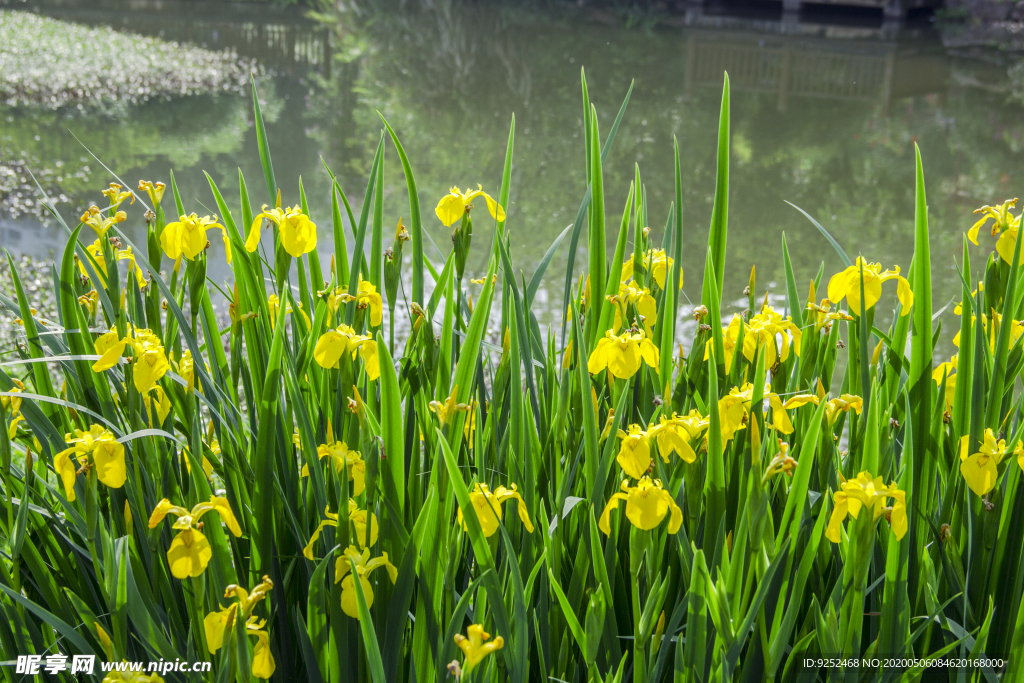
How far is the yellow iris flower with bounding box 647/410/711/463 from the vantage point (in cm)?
67

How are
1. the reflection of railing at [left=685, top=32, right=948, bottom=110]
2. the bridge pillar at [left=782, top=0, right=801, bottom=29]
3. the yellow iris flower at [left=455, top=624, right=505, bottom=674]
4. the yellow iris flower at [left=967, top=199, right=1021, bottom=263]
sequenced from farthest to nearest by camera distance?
1. the bridge pillar at [left=782, top=0, right=801, bottom=29]
2. the reflection of railing at [left=685, top=32, right=948, bottom=110]
3. the yellow iris flower at [left=967, top=199, right=1021, bottom=263]
4. the yellow iris flower at [left=455, top=624, right=505, bottom=674]

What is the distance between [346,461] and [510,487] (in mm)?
207

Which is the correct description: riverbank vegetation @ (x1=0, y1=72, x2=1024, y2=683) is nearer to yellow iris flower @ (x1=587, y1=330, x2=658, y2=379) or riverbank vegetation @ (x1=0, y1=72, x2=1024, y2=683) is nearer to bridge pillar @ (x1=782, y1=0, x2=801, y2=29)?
yellow iris flower @ (x1=587, y1=330, x2=658, y2=379)

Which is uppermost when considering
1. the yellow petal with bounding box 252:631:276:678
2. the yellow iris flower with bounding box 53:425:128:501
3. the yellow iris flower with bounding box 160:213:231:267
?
the yellow iris flower with bounding box 160:213:231:267

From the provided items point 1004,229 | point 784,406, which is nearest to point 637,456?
point 784,406

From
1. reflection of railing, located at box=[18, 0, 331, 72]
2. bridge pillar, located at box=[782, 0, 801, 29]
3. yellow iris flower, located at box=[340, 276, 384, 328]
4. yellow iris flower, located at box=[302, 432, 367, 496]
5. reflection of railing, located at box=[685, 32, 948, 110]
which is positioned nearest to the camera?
yellow iris flower, located at box=[302, 432, 367, 496]

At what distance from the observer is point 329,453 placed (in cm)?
70

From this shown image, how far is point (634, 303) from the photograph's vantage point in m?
0.95

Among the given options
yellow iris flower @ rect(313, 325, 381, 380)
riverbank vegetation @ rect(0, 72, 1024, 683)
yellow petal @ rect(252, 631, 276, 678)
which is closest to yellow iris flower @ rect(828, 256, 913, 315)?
riverbank vegetation @ rect(0, 72, 1024, 683)

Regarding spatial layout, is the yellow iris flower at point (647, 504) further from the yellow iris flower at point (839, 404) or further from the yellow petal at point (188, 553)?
the yellow petal at point (188, 553)

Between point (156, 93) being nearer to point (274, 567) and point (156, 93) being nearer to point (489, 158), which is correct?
point (489, 158)

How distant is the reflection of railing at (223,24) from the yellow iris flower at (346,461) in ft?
31.1

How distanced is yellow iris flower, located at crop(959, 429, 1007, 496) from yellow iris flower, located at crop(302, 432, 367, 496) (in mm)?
629

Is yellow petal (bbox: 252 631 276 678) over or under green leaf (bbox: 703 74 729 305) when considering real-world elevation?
under
